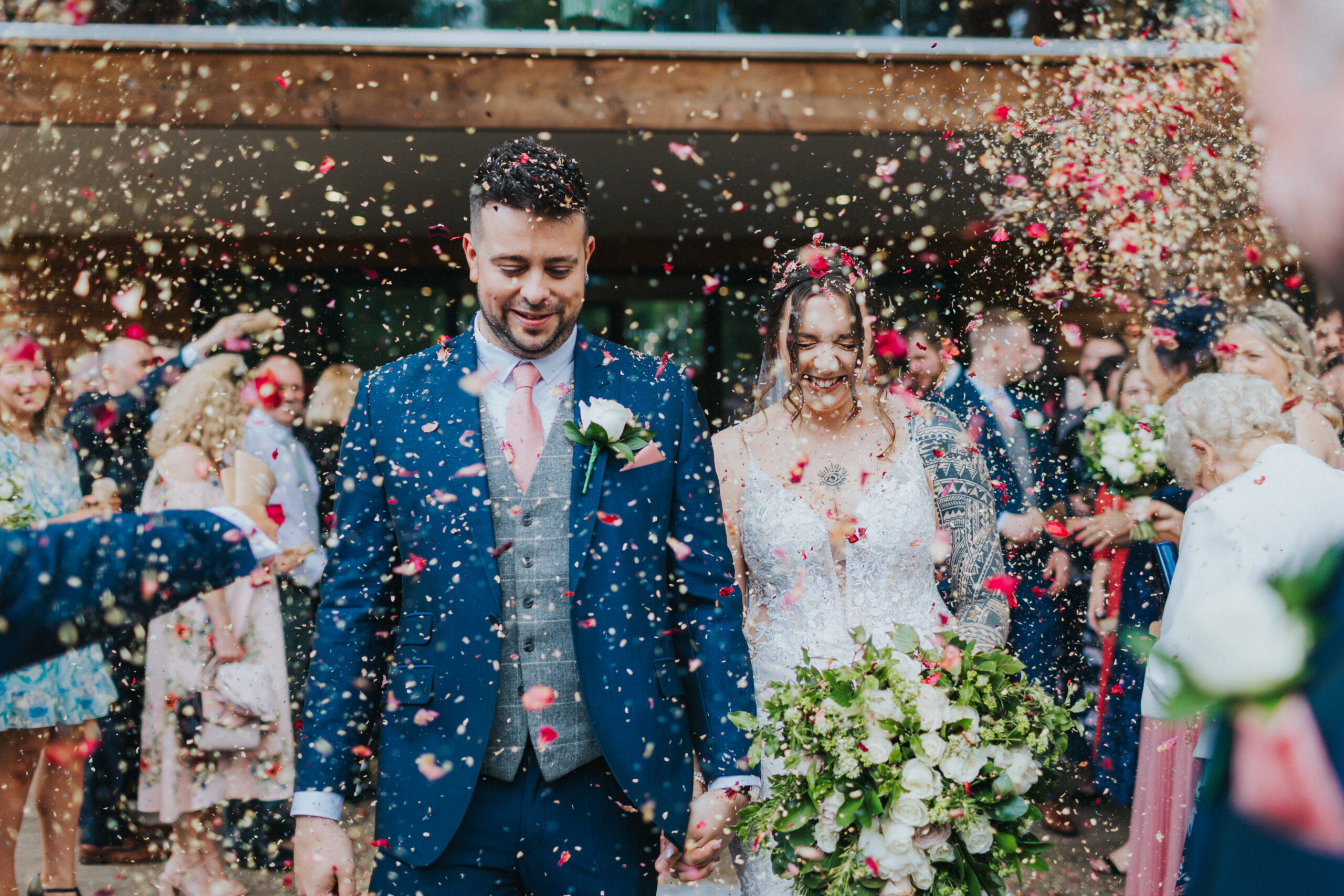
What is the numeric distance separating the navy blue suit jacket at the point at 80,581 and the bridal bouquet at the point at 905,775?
1113 millimetres

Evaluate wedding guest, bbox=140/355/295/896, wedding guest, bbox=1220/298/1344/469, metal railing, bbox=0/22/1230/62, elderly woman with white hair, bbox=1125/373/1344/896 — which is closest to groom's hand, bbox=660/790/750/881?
elderly woman with white hair, bbox=1125/373/1344/896

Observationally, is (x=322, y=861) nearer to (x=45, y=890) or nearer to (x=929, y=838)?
(x=929, y=838)

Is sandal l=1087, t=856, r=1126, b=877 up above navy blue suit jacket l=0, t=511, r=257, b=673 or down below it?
below

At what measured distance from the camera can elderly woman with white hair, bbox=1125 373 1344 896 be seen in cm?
280

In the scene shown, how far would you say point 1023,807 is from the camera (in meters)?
2.02

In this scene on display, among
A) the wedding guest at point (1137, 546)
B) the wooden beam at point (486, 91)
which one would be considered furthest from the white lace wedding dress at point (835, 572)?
the wooden beam at point (486, 91)

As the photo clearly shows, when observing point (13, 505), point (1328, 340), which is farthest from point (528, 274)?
point (1328, 340)

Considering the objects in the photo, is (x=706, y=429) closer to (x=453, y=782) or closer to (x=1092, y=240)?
(x=453, y=782)

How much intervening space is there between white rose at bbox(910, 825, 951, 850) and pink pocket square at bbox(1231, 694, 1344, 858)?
60.4 inches

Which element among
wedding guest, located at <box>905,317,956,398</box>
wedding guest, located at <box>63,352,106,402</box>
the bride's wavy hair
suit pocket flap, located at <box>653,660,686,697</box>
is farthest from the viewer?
wedding guest, located at <box>905,317,956,398</box>

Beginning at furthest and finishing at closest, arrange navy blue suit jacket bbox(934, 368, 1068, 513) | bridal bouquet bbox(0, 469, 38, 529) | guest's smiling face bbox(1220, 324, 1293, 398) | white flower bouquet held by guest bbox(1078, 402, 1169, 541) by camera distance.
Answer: navy blue suit jacket bbox(934, 368, 1068, 513), white flower bouquet held by guest bbox(1078, 402, 1169, 541), guest's smiling face bbox(1220, 324, 1293, 398), bridal bouquet bbox(0, 469, 38, 529)

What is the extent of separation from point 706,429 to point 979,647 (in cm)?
96

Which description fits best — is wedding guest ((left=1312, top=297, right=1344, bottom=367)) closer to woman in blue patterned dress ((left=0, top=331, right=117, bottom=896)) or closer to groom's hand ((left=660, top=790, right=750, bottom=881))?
groom's hand ((left=660, top=790, right=750, bottom=881))

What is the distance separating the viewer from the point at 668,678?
202 cm
